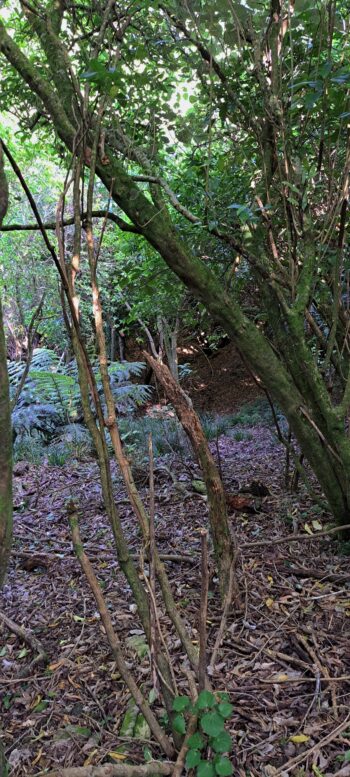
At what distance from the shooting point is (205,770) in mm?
1167

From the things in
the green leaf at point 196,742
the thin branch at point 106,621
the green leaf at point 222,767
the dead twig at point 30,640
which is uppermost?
the thin branch at point 106,621

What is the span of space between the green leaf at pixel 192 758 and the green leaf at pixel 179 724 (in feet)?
0.15

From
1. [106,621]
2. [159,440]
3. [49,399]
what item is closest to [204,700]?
[106,621]

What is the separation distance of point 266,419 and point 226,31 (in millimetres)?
5706

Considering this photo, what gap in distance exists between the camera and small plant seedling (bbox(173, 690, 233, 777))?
3.82 feet

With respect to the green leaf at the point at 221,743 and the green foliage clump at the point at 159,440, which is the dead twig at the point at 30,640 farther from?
the green foliage clump at the point at 159,440

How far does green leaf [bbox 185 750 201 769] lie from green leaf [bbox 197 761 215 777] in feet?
0.04

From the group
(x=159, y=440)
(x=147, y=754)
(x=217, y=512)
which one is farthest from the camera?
(x=159, y=440)

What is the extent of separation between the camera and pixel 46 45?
6.98 feet

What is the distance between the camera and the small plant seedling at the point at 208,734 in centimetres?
116

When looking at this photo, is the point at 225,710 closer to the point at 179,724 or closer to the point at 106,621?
the point at 179,724

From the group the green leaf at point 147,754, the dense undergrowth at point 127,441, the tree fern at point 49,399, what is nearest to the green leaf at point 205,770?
the green leaf at point 147,754

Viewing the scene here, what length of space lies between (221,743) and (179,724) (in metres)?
0.11

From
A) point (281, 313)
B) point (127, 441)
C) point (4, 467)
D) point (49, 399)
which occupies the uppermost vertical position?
point (281, 313)
